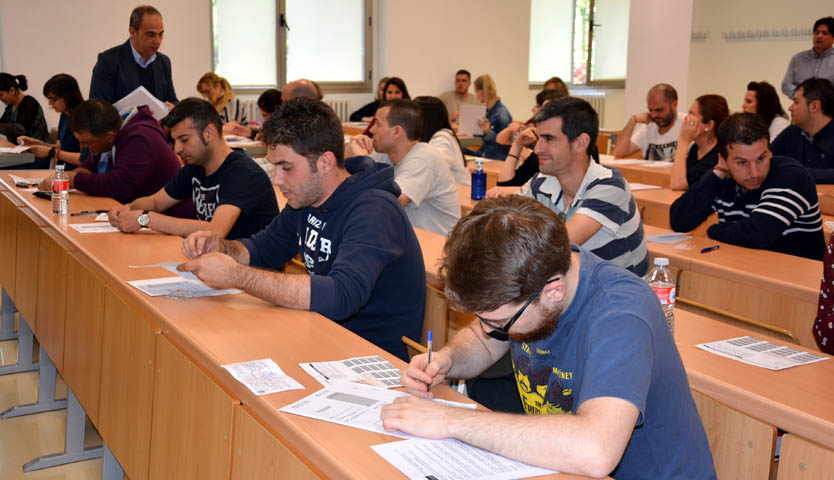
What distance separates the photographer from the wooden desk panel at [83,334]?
2574 mm

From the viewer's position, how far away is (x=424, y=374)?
1.54 m

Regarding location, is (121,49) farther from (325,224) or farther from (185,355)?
(185,355)

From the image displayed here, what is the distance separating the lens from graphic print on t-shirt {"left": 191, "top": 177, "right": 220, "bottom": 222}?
3316 millimetres

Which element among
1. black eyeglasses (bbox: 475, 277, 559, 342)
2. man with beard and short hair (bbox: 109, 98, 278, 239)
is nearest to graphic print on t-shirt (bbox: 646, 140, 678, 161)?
man with beard and short hair (bbox: 109, 98, 278, 239)

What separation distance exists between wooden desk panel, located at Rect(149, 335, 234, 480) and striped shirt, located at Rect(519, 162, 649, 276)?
148cm

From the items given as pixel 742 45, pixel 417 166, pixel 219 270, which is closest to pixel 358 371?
pixel 219 270

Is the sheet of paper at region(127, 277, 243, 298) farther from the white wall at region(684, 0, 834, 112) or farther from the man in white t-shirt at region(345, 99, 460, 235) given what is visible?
the white wall at region(684, 0, 834, 112)

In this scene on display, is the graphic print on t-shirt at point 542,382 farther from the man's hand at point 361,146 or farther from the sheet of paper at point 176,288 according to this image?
the man's hand at point 361,146

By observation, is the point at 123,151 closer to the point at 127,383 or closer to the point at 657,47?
the point at 127,383

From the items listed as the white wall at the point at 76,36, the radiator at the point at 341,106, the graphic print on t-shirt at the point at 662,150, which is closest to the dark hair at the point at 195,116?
the graphic print on t-shirt at the point at 662,150

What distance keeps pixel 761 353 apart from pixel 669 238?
1.51m

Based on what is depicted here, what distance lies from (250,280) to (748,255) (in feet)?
6.80

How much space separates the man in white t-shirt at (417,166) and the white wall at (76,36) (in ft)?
17.2

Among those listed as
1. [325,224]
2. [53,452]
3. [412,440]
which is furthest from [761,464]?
[53,452]
